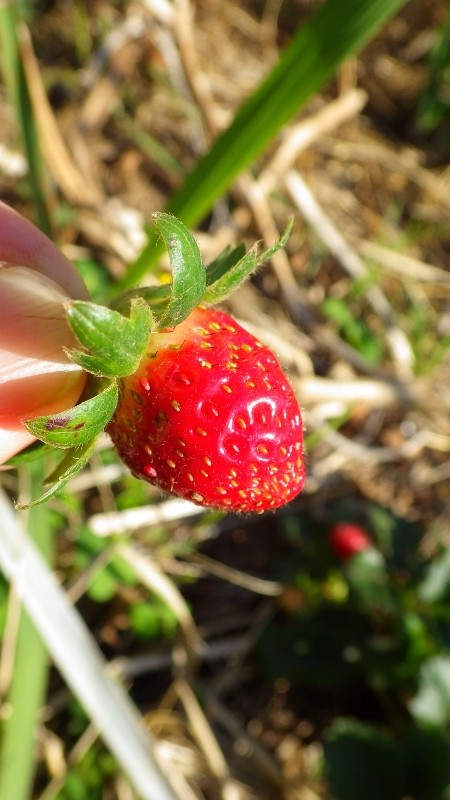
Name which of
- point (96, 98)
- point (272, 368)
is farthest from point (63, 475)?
point (96, 98)

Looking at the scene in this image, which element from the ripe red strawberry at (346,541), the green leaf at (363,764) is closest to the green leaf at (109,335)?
the ripe red strawberry at (346,541)

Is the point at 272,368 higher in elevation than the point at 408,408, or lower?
higher

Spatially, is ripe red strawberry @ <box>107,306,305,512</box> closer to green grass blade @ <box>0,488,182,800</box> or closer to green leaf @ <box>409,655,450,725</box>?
green grass blade @ <box>0,488,182,800</box>

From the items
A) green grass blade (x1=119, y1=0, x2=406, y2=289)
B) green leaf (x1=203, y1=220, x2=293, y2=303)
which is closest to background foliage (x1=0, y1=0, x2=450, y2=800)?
green grass blade (x1=119, y1=0, x2=406, y2=289)

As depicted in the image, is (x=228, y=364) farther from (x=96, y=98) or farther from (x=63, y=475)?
(x=96, y=98)

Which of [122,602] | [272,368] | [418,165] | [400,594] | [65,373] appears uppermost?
[65,373]

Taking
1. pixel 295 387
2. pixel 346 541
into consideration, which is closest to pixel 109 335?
pixel 295 387
